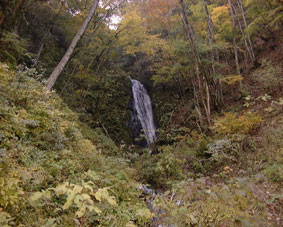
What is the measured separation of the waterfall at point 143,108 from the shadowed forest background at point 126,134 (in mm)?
702

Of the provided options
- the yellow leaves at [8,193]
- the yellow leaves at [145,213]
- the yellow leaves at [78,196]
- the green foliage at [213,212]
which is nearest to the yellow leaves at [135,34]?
the green foliage at [213,212]

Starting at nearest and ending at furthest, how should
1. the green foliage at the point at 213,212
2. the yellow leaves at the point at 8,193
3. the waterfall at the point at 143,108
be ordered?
the yellow leaves at the point at 8,193, the green foliage at the point at 213,212, the waterfall at the point at 143,108

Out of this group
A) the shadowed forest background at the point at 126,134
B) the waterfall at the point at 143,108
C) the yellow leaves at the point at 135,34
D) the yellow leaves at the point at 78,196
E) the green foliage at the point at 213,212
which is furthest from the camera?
the waterfall at the point at 143,108

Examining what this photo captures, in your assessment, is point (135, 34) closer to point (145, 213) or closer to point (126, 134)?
point (126, 134)

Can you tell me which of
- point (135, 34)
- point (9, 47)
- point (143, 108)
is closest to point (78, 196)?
point (9, 47)

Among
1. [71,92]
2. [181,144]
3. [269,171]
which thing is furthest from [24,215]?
[71,92]

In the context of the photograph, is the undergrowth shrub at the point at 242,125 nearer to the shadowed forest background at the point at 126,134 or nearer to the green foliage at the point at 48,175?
the shadowed forest background at the point at 126,134

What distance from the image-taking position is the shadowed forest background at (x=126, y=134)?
2.86 m

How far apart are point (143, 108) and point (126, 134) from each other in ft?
10.7

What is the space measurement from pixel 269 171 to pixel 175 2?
1350 centimetres

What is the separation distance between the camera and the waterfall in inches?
603

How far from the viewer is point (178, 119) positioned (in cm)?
1574

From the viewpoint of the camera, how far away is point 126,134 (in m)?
14.4

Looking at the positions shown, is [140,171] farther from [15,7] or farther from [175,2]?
[175,2]
